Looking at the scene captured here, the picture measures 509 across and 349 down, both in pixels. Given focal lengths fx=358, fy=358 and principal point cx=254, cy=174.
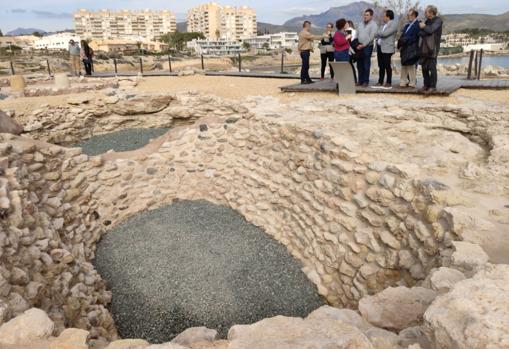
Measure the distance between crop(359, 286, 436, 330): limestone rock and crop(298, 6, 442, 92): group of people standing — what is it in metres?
6.62

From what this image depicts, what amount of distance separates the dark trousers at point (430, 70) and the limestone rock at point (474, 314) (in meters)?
7.09

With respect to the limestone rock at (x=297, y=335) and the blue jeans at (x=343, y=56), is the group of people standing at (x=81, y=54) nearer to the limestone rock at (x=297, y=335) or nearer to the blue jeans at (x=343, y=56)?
the blue jeans at (x=343, y=56)

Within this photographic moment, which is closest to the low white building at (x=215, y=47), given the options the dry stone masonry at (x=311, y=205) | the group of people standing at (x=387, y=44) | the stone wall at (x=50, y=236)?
the group of people standing at (x=387, y=44)

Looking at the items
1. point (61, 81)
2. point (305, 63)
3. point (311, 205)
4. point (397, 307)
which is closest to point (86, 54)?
point (61, 81)

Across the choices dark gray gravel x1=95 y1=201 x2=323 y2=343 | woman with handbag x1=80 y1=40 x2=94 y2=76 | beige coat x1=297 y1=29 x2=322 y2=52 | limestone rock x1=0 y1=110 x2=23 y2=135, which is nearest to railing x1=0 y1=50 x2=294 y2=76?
woman with handbag x1=80 y1=40 x2=94 y2=76

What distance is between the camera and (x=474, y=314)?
6.68ft

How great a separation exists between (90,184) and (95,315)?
135 inches

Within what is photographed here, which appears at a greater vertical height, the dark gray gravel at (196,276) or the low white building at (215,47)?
the low white building at (215,47)

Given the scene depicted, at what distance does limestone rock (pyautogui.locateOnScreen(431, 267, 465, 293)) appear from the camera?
2883 mm

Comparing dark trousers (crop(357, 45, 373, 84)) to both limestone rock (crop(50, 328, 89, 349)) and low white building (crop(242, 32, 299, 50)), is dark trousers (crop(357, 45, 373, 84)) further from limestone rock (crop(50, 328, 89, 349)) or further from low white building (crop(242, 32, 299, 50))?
low white building (crop(242, 32, 299, 50))

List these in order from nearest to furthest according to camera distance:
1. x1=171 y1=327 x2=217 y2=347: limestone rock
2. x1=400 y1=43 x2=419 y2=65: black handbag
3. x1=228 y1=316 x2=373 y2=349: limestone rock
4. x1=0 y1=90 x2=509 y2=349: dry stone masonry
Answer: x1=228 y1=316 x2=373 y2=349: limestone rock
x1=0 y1=90 x2=509 y2=349: dry stone masonry
x1=171 y1=327 x2=217 y2=347: limestone rock
x1=400 y1=43 x2=419 y2=65: black handbag

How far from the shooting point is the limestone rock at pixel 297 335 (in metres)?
2.35

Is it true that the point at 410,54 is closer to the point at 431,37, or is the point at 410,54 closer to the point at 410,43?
the point at 410,43

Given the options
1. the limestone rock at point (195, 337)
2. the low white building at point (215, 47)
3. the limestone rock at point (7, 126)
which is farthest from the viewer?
the low white building at point (215, 47)
